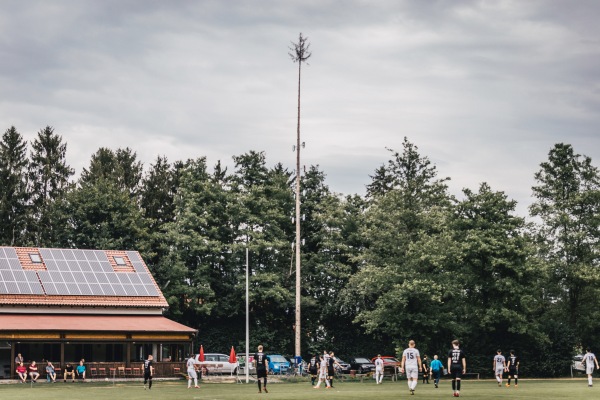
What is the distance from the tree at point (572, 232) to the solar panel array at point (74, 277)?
29.8 meters

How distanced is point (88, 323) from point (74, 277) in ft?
20.4

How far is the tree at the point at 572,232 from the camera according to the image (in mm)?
61594

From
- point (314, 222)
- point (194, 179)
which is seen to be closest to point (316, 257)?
point (314, 222)

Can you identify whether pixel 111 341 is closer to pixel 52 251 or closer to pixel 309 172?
pixel 52 251

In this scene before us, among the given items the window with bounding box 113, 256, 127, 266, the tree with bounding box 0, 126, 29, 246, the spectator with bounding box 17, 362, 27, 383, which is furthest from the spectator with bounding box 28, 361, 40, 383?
the tree with bounding box 0, 126, 29, 246

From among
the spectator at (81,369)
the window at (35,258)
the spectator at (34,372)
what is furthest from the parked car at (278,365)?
the window at (35,258)

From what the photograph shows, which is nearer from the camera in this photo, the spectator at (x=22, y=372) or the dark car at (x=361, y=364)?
the spectator at (x=22, y=372)

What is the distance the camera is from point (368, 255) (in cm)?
6050

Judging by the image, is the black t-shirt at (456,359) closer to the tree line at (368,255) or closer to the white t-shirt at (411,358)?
the white t-shirt at (411,358)

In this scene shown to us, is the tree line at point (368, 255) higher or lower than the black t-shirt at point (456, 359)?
higher

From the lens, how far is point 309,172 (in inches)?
2869

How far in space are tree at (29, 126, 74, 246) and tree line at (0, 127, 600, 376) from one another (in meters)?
0.45

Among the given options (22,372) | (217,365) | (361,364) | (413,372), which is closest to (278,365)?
(217,365)

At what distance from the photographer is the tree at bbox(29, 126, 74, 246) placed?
7750 cm
